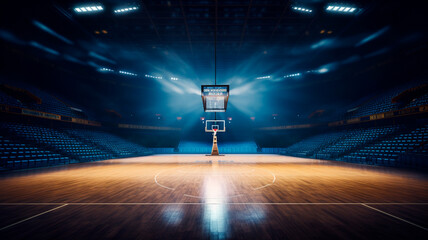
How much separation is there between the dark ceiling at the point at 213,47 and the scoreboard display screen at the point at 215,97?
326 cm

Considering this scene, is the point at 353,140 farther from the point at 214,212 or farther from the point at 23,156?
the point at 23,156

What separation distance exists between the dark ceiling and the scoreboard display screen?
10.7 feet

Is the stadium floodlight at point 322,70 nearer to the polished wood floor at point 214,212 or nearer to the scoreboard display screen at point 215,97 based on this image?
the scoreboard display screen at point 215,97

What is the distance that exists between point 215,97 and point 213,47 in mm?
3781

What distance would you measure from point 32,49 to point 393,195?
19905 millimetres

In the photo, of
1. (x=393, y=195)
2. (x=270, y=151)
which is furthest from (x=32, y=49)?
(x=270, y=151)

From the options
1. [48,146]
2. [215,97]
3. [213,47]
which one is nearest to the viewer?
[215,97]

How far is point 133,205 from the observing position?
3.08 meters

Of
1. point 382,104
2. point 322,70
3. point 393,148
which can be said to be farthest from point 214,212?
point 322,70

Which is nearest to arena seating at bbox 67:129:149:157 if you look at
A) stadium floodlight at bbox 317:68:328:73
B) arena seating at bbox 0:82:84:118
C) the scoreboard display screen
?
arena seating at bbox 0:82:84:118

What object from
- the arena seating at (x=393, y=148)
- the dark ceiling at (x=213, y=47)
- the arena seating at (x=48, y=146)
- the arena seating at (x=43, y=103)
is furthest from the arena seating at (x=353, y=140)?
the arena seating at (x=43, y=103)

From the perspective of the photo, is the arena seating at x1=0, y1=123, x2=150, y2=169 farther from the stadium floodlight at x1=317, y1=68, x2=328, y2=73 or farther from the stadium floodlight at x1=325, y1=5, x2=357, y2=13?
the stadium floodlight at x1=317, y1=68, x2=328, y2=73

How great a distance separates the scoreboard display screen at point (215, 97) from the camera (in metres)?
8.41

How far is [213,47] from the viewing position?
10477 millimetres
